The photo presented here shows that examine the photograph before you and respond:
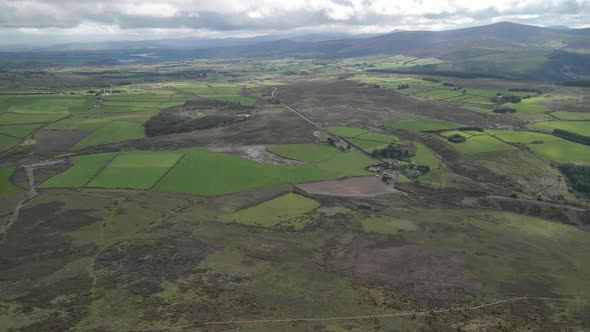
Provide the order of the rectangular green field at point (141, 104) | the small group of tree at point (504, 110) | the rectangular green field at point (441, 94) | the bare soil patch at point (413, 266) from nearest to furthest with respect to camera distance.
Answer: the bare soil patch at point (413, 266), the small group of tree at point (504, 110), the rectangular green field at point (141, 104), the rectangular green field at point (441, 94)

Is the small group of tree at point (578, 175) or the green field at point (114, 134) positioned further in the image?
the green field at point (114, 134)

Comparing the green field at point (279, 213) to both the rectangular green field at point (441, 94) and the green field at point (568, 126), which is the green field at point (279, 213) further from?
the rectangular green field at point (441, 94)

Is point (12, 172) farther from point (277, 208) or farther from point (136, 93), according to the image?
point (136, 93)

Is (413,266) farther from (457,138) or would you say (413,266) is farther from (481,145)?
(457,138)

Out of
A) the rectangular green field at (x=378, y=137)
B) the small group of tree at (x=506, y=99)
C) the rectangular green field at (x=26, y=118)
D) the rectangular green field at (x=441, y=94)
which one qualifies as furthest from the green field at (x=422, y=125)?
the rectangular green field at (x=26, y=118)

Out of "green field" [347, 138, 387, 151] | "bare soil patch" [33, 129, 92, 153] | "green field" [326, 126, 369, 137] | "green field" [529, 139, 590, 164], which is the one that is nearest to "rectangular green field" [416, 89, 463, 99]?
"green field" [326, 126, 369, 137]

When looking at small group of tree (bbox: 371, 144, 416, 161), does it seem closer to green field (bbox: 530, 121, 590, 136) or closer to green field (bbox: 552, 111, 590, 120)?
green field (bbox: 530, 121, 590, 136)

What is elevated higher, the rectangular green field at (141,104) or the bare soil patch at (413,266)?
the rectangular green field at (141,104)
